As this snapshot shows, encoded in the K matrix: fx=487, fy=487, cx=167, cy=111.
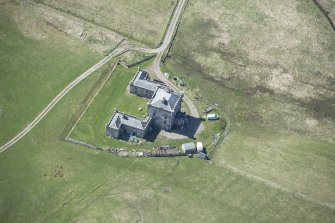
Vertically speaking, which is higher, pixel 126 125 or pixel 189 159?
pixel 126 125

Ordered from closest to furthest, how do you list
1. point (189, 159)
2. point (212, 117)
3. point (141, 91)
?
point (189, 159) < point (212, 117) < point (141, 91)

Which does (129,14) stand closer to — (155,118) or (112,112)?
(112,112)

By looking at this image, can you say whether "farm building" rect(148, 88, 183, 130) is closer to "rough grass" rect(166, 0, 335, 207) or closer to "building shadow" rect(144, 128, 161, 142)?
"building shadow" rect(144, 128, 161, 142)

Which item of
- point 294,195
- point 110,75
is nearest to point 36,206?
point 110,75

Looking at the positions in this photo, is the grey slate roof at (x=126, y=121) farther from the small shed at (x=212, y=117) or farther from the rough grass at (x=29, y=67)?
the rough grass at (x=29, y=67)

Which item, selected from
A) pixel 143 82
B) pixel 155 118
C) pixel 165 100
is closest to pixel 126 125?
pixel 155 118

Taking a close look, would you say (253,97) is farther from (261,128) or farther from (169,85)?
(169,85)

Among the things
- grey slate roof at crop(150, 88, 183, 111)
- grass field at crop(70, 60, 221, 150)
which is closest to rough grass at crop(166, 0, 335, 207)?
grass field at crop(70, 60, 221, 150)
